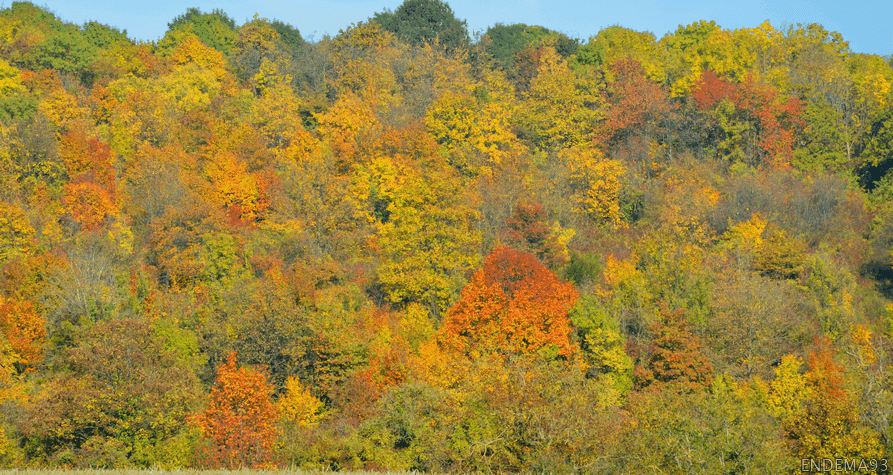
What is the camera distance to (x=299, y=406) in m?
42.0

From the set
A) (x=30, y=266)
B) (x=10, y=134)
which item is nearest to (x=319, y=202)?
(x=30, y=266)

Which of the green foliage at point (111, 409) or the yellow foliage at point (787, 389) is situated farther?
the yellow foliage at point (787, 389)

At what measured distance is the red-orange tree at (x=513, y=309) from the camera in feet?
150

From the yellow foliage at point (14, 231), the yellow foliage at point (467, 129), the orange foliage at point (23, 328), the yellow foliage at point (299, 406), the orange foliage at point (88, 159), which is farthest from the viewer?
the yellow foliage at point (467, 129)

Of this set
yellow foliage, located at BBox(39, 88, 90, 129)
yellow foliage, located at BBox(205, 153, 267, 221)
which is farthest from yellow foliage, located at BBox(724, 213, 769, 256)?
yellow foliage, located at BBox(39, 88, 90, 129)

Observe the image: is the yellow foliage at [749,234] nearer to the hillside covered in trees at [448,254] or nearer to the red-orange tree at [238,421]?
the hillside covered in trees at [448,254]

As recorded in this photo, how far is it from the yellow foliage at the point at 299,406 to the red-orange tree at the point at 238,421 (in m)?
0.95

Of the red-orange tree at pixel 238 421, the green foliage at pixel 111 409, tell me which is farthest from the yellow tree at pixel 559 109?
the green foliage at pixel 111 409

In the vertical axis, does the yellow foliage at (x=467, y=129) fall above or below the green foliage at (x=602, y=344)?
above

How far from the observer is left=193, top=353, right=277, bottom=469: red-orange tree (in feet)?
114

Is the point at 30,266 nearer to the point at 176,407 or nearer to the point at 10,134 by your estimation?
the point at 10,134

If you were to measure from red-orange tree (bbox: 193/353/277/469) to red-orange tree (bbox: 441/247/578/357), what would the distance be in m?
11.8

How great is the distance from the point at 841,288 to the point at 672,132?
24363 mm

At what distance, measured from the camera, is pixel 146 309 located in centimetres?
5281
